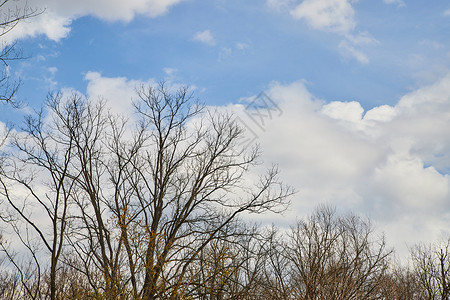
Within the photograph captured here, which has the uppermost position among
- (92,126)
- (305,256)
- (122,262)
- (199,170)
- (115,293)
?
(92,126)

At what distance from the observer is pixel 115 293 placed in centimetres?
1316

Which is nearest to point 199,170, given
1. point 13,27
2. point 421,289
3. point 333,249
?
point 333,249

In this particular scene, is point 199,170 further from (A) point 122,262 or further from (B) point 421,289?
(B) point 421,289

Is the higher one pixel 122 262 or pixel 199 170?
pixel 199 170

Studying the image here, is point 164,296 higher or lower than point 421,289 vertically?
lower

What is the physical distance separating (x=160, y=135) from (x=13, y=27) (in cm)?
1200

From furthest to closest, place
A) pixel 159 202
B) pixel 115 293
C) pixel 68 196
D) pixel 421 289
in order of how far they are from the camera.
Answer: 1. pixel 421 289
2. pixel 159 202
3. pixel 68 196
4. pixel 115 293

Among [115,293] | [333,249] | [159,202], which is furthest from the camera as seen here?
[333,249]

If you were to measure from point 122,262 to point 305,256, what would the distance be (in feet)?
28.2

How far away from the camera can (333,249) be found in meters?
21.8

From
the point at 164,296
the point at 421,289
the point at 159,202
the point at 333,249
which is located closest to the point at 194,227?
the point at 159,202

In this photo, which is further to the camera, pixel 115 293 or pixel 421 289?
pixel 421 289

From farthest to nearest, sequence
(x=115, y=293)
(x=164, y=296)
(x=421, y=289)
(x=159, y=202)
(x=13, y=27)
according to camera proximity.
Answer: (x=421, y=289), (x=159, y=202), (x=164, y=296), (x=115, y=293), (x=13, y=27)

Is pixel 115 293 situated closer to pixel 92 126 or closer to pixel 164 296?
pixel 164 296
